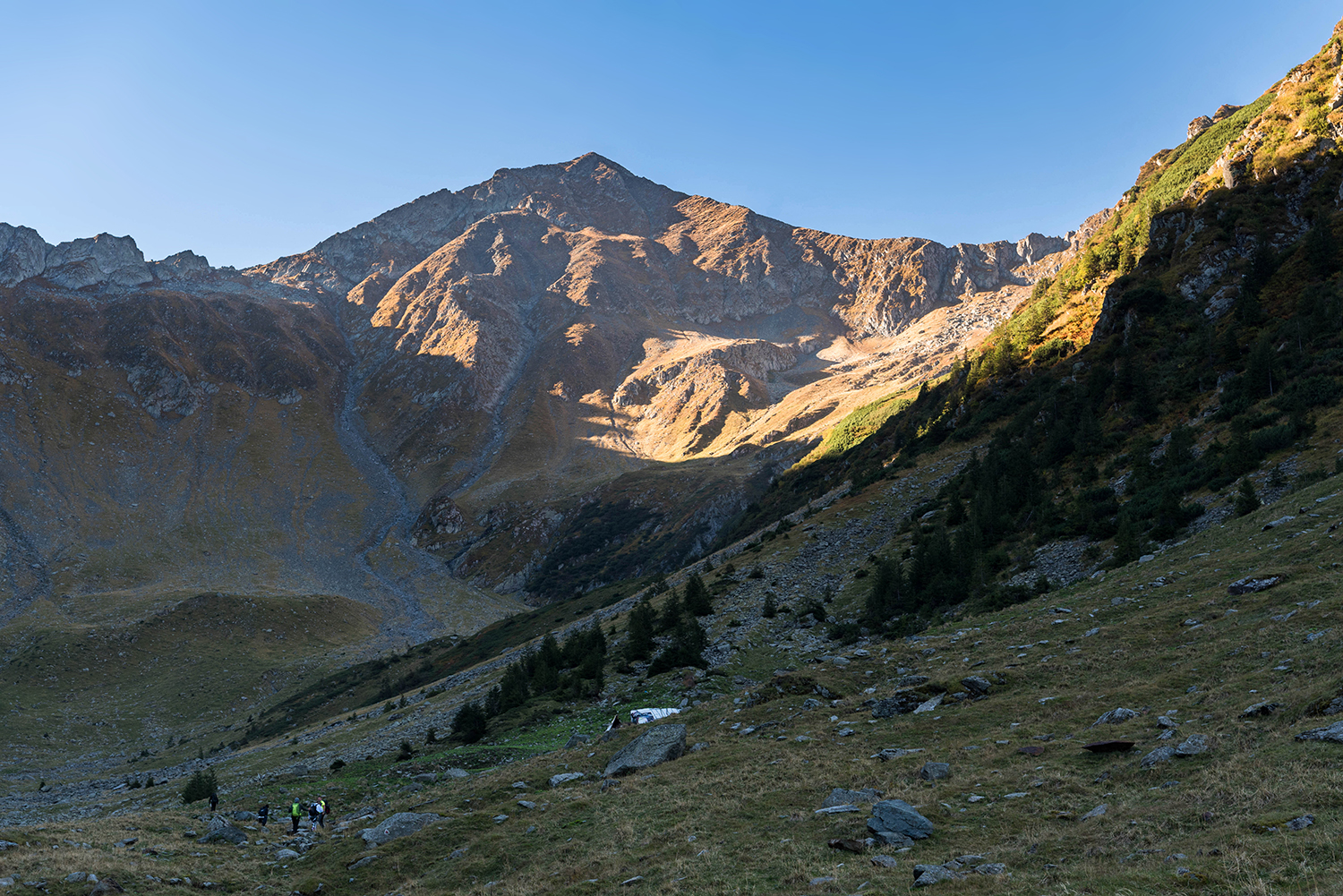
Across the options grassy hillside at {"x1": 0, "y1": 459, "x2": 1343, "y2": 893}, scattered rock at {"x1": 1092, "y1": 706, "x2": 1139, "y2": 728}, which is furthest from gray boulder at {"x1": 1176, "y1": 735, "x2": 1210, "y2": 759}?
scattered rock at {"x1": 1092, "y1": 706, "x2": 1139, "y2": 728}

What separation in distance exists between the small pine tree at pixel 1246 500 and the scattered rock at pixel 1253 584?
369 inches

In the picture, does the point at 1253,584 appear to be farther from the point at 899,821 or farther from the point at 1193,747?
the point at 899,821

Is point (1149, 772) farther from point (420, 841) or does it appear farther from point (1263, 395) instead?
point (1263, 395)

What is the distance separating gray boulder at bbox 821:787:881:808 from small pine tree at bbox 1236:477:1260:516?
24.1 metres

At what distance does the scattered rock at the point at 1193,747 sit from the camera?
39.5 ft

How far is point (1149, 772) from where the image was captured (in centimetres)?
1213

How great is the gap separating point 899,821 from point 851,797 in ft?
7.69

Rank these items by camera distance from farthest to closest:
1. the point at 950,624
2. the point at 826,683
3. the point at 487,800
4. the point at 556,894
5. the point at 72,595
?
the point at 72,595 → the point at 950,624 → the point at 826,683 → the point at 487,800 → the point at 556,894

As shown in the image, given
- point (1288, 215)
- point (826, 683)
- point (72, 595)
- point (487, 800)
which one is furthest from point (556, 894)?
point (72, 595)

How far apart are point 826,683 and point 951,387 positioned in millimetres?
62656

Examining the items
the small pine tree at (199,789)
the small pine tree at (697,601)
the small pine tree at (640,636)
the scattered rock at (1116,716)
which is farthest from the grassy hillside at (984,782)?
the small pine tree at (697,601)

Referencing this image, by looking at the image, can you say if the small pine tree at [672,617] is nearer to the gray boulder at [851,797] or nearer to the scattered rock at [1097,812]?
the gray boulder at [851,797]

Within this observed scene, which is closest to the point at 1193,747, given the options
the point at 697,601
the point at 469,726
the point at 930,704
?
the point at 930,704

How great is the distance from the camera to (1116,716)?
1519 centimetres
